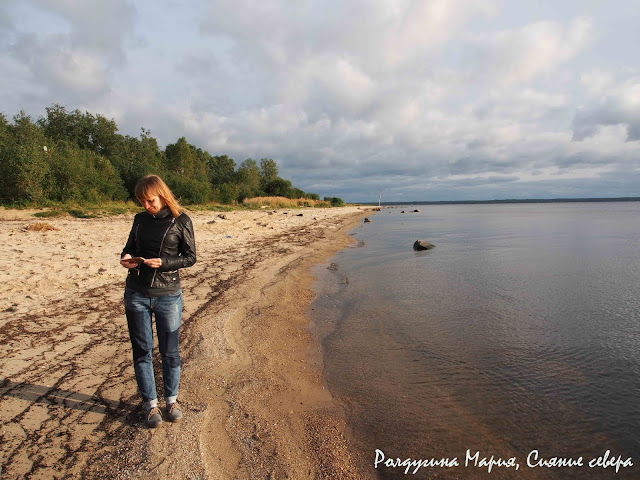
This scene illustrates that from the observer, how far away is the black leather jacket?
11.0 feet

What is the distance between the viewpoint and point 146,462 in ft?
9.84

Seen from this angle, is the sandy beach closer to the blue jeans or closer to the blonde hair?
the blue jeans

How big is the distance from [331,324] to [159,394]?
362 centimetres

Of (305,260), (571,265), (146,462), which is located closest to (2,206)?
(305,260)

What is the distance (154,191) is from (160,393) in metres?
2.35

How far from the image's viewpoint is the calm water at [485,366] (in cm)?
363

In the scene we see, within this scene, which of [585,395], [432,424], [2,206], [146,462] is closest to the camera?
[146,462]

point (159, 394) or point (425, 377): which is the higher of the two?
point (159, 394)

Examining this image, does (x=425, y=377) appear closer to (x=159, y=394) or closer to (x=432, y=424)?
(x=432, y=424)

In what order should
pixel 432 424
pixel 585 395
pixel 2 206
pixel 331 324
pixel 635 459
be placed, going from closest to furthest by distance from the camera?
pixel 635 459, pixel 432 424, pixel 585 395, pixel 331 324, pixel 2 206

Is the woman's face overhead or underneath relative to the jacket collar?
overhead

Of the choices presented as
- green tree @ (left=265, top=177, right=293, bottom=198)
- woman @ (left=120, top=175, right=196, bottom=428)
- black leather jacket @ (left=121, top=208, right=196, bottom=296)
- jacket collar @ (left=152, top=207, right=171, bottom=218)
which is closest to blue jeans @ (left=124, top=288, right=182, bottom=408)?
woman @ (left=120, top=175, right=196, bottom=428)

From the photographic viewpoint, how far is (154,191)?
3.29 metres

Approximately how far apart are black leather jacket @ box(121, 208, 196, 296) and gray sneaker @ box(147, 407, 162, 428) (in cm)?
118
